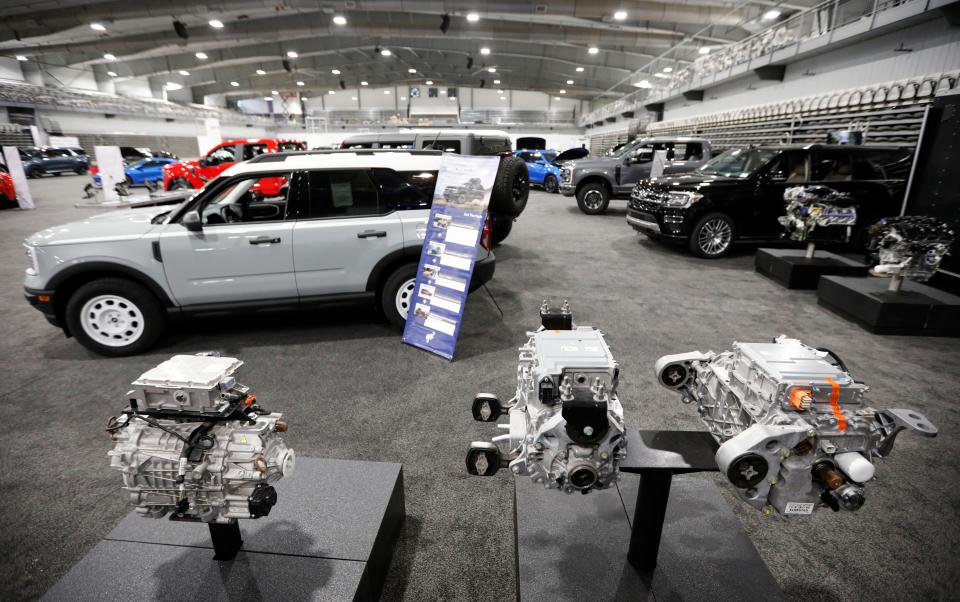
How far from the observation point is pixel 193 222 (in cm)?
380

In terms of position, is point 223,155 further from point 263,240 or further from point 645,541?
point 645,541

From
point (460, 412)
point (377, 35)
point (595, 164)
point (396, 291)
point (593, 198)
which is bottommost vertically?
point (460, 412)

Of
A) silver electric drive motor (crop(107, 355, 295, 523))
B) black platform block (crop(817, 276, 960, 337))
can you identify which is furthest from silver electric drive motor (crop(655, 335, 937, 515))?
black platform block (crop(817, 276, 960, 337))

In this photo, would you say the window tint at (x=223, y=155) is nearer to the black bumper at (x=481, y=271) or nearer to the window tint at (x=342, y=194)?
the window tint at (x=342, y=194)

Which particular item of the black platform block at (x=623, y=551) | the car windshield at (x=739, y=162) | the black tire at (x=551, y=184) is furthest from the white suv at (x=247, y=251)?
the black tire at (x=551, y=184)

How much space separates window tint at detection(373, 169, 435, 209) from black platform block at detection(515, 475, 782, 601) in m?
2.88

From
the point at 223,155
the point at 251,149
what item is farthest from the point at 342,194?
the point at 223,155

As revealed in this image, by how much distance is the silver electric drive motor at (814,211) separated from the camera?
574 centimetres

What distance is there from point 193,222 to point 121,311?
1056 millimetres

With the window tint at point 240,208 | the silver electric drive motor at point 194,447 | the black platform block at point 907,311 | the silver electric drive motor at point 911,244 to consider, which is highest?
the window tint at point 240,208

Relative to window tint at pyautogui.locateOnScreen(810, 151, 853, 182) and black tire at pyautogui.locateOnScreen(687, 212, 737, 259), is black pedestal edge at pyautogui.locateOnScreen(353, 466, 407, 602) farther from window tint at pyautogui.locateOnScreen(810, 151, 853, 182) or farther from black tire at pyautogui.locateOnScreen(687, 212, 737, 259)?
window tint at pyautogui.locateOnScreen(810, 151, 853, 182)

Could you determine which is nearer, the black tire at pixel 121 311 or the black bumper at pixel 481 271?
the black tire at pixel 121 311

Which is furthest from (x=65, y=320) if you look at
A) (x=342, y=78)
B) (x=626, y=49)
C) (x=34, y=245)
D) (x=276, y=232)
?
(x=342, y=78)

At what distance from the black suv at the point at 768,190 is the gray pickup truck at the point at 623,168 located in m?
3.44
